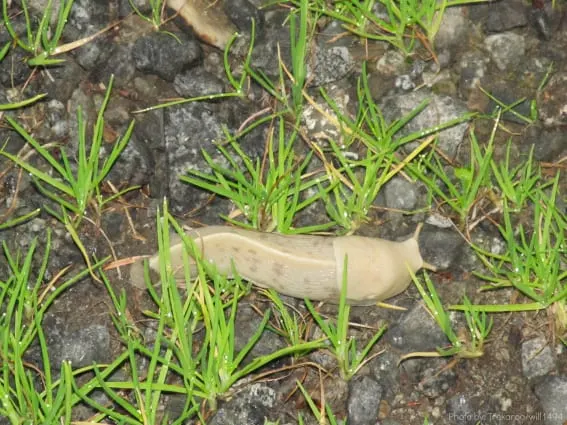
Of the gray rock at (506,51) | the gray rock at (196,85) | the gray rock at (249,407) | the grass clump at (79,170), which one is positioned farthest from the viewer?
the gray rock at (506,51)

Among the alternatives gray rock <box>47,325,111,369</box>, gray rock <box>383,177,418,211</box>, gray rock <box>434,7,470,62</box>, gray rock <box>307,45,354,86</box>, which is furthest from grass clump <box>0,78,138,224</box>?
gray rock <box>434,7,470,62</box>

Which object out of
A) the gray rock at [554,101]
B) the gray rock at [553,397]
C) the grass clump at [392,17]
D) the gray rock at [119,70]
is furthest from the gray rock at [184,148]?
the gray rock at [553,397]

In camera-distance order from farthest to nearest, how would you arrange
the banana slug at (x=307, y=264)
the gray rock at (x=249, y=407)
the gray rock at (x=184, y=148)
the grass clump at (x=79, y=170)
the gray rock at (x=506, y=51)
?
the gray rock at (x=506, y=51), the gray rock at (x=184, y=148), the grass clump at (x=79, y=170), the banana slug at (x=307, y=264), the gray rock at (x=249, y=407)

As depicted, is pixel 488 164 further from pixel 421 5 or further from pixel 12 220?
pixel 12 220

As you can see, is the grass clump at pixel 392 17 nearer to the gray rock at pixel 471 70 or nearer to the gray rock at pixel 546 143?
the gray rock at pixel 471 70

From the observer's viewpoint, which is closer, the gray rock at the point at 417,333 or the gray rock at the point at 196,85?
the gray rock at the point at 417,333

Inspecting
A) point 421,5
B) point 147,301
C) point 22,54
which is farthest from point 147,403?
point 421,5
